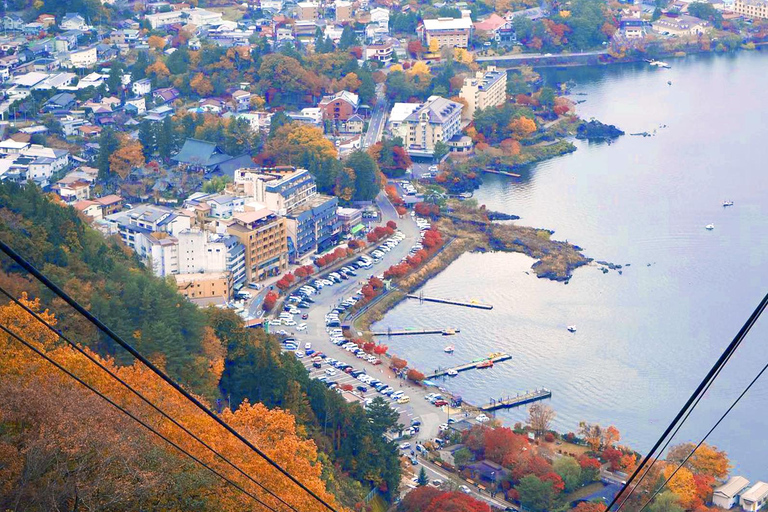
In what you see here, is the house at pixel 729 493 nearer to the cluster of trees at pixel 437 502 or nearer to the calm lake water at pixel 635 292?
the calm lake water at pixel 635 292

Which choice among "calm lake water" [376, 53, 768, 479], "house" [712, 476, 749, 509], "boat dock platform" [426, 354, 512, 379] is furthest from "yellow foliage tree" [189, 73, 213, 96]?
"house" [712, 476, 749, 509]

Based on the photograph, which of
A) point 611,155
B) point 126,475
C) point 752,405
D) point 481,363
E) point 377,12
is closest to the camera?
point 126,475

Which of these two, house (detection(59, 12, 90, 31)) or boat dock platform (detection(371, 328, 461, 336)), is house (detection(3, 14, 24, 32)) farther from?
boat dock platform (detection(371, 328, 461, 336))

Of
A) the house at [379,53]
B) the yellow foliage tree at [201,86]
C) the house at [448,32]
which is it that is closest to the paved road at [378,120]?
the house at [379,53]

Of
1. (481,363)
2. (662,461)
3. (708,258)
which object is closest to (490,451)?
(662,461)

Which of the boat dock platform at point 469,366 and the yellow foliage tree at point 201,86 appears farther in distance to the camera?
the yellow foliage tree at point 201,86

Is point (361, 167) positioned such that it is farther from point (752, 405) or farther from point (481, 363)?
point (752, 405)

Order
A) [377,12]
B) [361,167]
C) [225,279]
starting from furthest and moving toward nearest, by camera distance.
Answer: [377,12] → [361,167] → [225,279]
